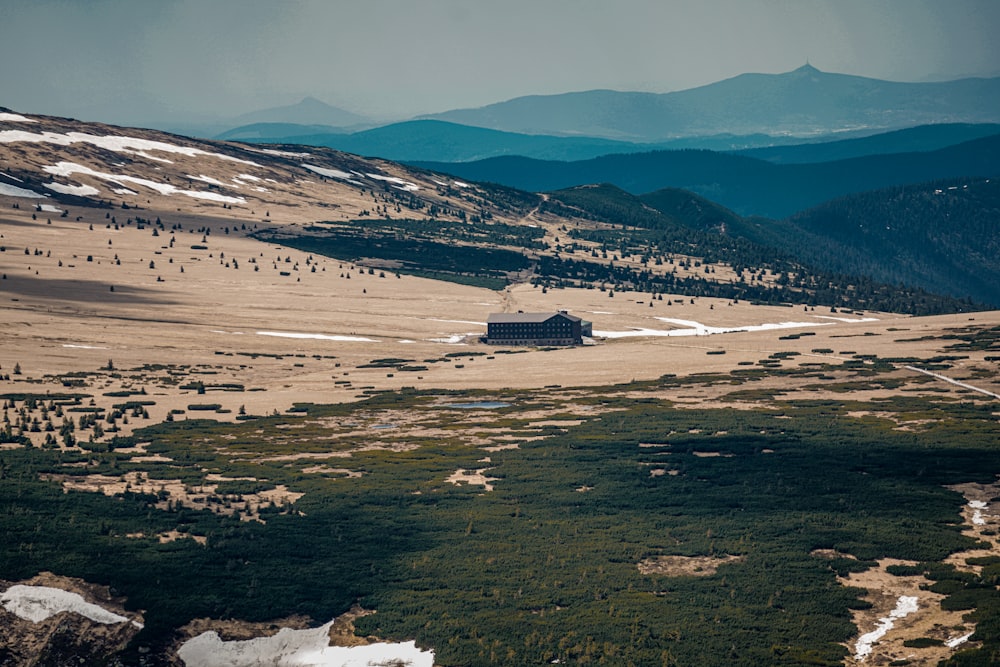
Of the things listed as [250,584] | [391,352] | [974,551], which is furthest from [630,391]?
[250,584]

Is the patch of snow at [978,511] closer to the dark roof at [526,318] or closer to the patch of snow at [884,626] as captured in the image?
the patch of snow at [884,626]

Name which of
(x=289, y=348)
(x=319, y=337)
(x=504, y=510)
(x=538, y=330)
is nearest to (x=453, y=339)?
(x=538, y=330)

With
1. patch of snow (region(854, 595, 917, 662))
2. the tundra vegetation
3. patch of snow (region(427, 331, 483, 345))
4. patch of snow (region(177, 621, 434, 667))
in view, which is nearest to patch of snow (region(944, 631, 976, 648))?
the tundra vegetation

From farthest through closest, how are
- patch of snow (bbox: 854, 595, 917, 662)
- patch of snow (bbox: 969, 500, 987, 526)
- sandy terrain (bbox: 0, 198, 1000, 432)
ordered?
sandy terrain (bbox: 0, 198, 1000, 432), patch of snow (bbox: 969, 500, 987, 526), patch of snow (bbox: 854, 595, 917, 662)

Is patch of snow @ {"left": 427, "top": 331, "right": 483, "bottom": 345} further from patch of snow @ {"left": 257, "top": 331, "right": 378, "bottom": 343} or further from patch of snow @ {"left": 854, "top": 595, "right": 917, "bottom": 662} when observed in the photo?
patch of snow @ {"left": 854, "top": 595, "right": 917, "bottom": 662}

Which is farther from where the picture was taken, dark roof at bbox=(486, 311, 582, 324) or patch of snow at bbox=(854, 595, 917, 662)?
dark roof at bbox=(486, 311, 582, 324)

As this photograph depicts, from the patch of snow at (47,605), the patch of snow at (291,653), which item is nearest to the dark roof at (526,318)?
the patch of snow at (47,605)

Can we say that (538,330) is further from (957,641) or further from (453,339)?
(957,641)
